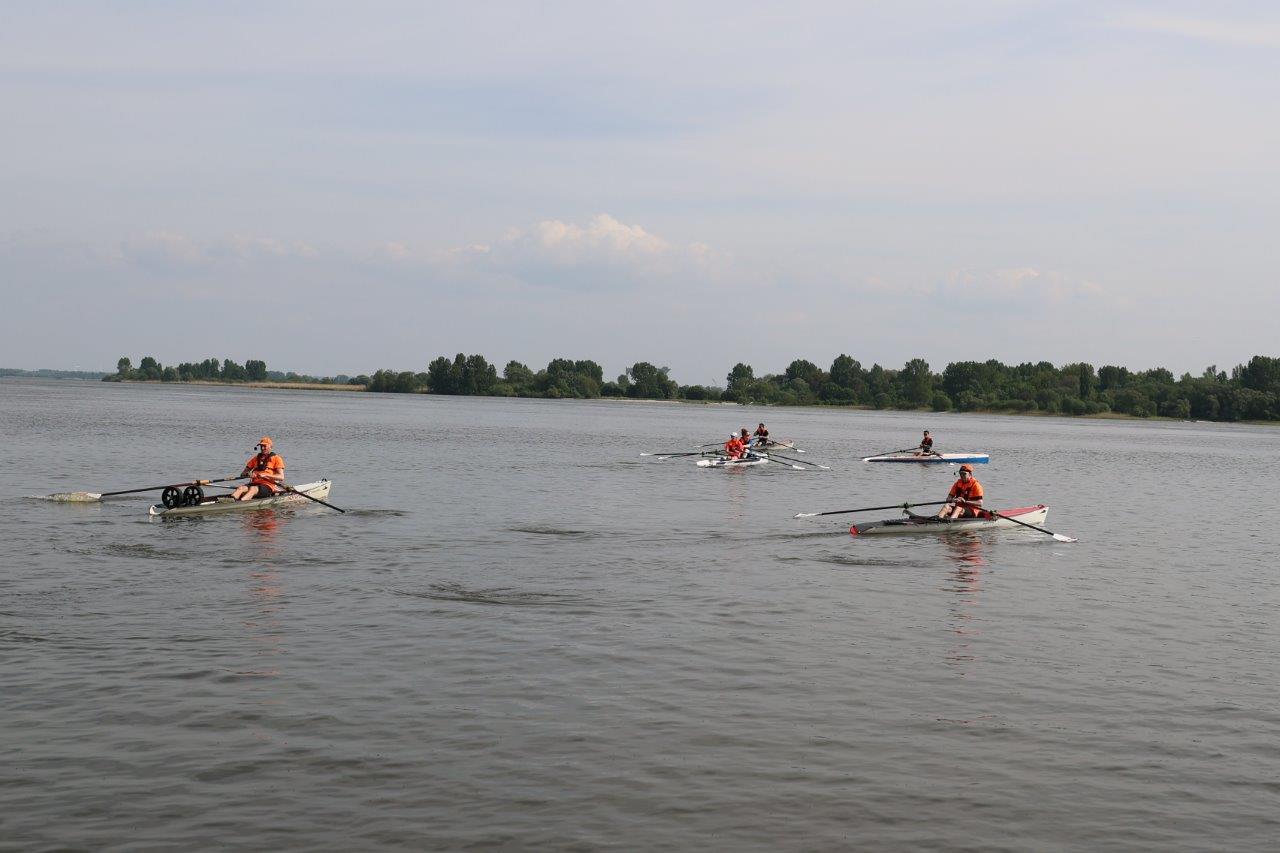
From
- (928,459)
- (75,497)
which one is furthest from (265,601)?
(928,459)

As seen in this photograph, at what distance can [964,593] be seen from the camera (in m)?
20.9

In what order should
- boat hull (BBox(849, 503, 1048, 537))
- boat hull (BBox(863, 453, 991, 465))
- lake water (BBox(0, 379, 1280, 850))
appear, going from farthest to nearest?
boat hull (BBox(863, 453, 991, 465)) → boat hull (BBox(849, 503, 1048, 537)) → lake water (BBox(0, 379, 1280, 850))

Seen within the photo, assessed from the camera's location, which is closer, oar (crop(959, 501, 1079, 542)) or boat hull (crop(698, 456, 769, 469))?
oar (crop(959, 501, 1079, 542))

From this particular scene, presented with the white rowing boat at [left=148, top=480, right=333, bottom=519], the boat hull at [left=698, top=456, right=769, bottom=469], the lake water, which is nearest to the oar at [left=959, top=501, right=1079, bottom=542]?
the lake water

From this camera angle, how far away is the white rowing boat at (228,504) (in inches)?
1115

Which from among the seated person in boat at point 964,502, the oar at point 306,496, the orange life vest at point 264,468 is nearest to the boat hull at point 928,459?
the seated person in boat at point 964,502

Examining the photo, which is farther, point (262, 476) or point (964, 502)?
point (262, 476)

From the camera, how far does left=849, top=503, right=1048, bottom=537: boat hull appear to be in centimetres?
2830

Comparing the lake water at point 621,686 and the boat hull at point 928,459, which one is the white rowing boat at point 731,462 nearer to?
the boat hull at point 928,459

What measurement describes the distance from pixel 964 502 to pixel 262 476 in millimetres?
17917

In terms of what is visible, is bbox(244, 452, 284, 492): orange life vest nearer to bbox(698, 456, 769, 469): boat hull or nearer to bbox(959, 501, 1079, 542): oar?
bbox(959, 501, 1079, 542): oar

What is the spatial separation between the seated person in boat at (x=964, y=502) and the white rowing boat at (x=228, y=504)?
1676 cm

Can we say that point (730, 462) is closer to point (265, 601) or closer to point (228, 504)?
point (228, 504)

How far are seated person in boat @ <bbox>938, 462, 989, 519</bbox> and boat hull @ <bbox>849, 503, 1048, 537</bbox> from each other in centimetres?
16
